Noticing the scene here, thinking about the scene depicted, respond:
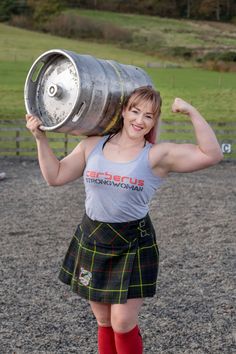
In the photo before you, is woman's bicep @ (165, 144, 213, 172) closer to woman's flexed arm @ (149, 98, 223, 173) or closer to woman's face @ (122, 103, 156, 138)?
woman's flexed arm @ (149, 98, 223, 173)

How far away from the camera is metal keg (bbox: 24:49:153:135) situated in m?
2.96

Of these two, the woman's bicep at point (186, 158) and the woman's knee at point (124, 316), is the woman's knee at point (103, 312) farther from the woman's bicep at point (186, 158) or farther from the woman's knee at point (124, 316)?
the woman's bicep at point (186, 158)

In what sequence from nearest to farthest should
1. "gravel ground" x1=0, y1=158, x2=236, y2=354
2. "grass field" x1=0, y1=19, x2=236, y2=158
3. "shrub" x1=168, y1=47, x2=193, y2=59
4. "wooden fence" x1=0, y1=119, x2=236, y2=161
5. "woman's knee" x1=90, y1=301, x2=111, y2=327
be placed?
"woman's knee" x1=90, y1=301, x2=111, y2=327, "gravel ground" x1=0, y1=158, x2=236, y2=354, "wooden fence" x1=0, y1=119, x2=236, y2=161, "shrub" x1=168, y1=47, x2=193, y2=59, "grass field" x1=0, y1=19, x2=236, y2=158

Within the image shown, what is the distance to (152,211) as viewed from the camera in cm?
896

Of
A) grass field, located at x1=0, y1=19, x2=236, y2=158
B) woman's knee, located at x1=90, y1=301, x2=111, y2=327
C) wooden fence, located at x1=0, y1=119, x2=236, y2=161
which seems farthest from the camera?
grass field, located at x1=0, y1=19, x2=236, y2=158

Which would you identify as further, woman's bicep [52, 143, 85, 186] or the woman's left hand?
woman's bicep [52, 143, 85, 186]

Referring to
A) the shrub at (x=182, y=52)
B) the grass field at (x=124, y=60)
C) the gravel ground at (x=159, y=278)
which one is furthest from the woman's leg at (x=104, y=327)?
the shrub at (x=182, y=52)

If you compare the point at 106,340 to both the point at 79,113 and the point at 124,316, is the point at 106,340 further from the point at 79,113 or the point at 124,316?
the point at 79,113

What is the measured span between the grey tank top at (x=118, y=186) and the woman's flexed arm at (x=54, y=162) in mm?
114

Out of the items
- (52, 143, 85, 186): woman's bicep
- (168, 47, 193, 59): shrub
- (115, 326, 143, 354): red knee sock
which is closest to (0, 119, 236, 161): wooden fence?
(168, 47, 193, 59): shrub

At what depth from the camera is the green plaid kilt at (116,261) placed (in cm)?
308

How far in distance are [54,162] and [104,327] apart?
844 mm

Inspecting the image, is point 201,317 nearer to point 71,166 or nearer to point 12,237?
point 71,166

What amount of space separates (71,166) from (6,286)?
268cm
